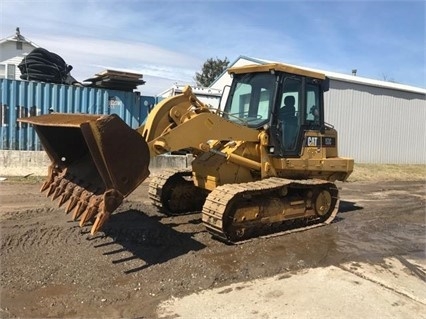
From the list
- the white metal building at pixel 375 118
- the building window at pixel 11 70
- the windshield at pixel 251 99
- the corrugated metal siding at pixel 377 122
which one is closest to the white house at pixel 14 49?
the building window at pixel 11 70

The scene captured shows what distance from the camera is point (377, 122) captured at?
2208cm

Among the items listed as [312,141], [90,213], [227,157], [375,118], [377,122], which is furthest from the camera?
[377,122]

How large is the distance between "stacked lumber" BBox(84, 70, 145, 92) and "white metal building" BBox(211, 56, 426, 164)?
8234 millimetres

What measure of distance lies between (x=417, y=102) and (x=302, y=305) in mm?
21668

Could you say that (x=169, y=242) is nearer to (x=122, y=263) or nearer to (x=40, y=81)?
(x=122, y=263)

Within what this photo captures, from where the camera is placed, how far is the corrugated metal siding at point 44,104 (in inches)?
511

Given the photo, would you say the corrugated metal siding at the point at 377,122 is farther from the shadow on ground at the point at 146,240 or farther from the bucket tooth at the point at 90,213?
the bucket tooth at the point at 90,213

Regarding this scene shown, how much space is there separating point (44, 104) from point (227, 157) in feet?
26.5

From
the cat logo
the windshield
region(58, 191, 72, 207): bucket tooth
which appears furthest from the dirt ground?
the windshield

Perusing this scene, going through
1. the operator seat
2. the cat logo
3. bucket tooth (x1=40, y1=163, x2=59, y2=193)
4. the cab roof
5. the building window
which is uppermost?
the building window

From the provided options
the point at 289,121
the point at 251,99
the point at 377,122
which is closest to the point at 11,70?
the point at 377,122

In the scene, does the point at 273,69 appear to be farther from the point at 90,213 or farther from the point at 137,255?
the point at 90,213

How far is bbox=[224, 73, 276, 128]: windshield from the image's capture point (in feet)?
25.2

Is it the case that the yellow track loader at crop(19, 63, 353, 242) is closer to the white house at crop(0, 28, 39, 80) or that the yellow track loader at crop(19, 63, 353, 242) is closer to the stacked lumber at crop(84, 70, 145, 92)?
the stacked lumber at crop(84, 70, 145, 92)
